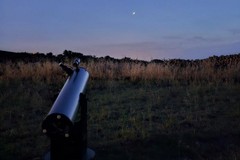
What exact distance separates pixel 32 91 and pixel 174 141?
7.44m

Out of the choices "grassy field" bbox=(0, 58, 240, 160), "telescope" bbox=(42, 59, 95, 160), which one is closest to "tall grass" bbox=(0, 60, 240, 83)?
"grassy field" bbox=(0, 58, 240, 160)

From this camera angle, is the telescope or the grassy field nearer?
the telescope

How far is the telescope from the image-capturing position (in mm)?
5824

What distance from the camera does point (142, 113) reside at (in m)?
12.2

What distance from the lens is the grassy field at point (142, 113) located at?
9.40 meters

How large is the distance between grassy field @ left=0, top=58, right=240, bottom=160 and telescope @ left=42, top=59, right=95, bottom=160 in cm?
76

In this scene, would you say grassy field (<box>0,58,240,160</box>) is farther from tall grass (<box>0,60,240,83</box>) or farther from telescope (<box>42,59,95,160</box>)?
telescope (<box>42,59,95,160</box>)

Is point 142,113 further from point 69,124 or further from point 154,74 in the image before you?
point 154,74

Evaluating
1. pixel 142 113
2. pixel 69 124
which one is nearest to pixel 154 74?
pixel 142 113

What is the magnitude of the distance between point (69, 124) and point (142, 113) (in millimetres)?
6502

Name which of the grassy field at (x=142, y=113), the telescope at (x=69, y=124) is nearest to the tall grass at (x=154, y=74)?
the grassy field at (x=142, y=113)

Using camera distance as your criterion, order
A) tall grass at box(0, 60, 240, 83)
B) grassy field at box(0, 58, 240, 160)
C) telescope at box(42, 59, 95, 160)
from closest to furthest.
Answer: telescope at box(42, 59, 95, 160) → grassy field at box(0, 58, 240, 160) → tall grass at box(0, 60, 240, 83)

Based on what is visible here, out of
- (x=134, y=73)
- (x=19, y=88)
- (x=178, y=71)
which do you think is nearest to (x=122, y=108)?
(x=19, y=88)

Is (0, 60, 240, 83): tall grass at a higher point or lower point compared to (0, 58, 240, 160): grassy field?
higher
